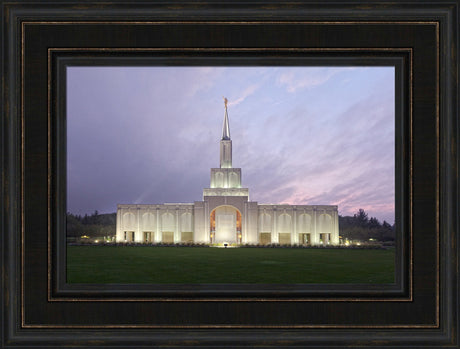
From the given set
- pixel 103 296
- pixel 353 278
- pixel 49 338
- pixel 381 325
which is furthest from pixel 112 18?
pixel 353 278

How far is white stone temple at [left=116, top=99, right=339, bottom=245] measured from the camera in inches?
1518

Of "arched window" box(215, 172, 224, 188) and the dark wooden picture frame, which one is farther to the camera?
"arched window" box(215, 172, 224, 188)

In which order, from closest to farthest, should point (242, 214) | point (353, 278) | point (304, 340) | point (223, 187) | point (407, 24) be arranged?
point (304, 340), point (407, 24), point (353, 278), point (242, 214), point (223, 187)

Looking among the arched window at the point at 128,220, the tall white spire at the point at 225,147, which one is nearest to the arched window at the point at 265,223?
the tall white spire at the point at 225,147

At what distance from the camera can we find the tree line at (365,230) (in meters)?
40.9

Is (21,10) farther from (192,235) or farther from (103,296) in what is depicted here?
(192,235)

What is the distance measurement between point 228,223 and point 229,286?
110ft

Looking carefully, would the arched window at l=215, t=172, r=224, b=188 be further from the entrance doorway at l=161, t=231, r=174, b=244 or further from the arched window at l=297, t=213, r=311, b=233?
the arched window at l=297, t=213, r=311, b=233

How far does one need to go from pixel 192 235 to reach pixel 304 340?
34675mm

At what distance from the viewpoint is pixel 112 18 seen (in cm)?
555

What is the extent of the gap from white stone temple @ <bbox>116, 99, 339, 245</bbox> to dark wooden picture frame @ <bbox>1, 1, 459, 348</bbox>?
1308 inches

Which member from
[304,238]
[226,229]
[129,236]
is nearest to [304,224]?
[304,238]

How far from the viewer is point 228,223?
3888 cm

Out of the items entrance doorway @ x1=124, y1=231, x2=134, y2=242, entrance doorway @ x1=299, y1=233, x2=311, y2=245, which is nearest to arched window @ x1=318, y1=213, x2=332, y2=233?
entrance doorway @ x1=299, y1=233, x2=311, y2=245
